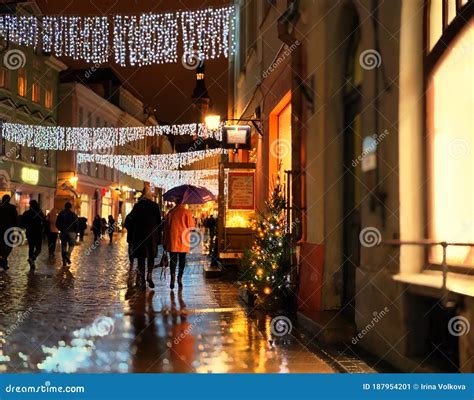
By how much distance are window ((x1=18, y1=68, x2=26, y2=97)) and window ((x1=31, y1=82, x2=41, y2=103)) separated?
4.27ft

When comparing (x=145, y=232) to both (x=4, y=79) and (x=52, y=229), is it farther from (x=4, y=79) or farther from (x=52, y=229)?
(x=4, y=79)

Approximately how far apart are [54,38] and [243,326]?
9.27 meters

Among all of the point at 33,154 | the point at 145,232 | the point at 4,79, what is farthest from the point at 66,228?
the point at 33,154

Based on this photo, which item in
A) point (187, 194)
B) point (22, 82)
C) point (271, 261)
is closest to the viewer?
point (271, 261)

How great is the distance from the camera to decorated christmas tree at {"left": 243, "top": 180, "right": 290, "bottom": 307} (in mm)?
10211

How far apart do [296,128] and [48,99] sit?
114 feet

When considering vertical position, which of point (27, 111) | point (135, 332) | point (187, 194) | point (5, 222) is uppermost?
point (27, 111)

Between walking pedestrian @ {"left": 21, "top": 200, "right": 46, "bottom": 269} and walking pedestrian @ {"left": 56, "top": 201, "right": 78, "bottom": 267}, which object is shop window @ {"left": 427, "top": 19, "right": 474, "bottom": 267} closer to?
walking pedestrian @ {"left": 21, "top": 200, "right": 46, "bottom": 269}

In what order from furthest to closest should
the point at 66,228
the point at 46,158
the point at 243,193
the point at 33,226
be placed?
the point at 46,158 → the point at 66,228 → the point at 33,226 → the point at 243,193

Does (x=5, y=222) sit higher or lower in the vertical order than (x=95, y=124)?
lower

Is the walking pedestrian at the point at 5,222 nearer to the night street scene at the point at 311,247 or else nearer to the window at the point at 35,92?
the night street scene at the point at 311,247

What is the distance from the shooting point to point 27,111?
3822 centimetres

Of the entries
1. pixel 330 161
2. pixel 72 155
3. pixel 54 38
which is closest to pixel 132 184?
pixel 72 155

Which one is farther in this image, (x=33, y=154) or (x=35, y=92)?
(x=35, y=92)
